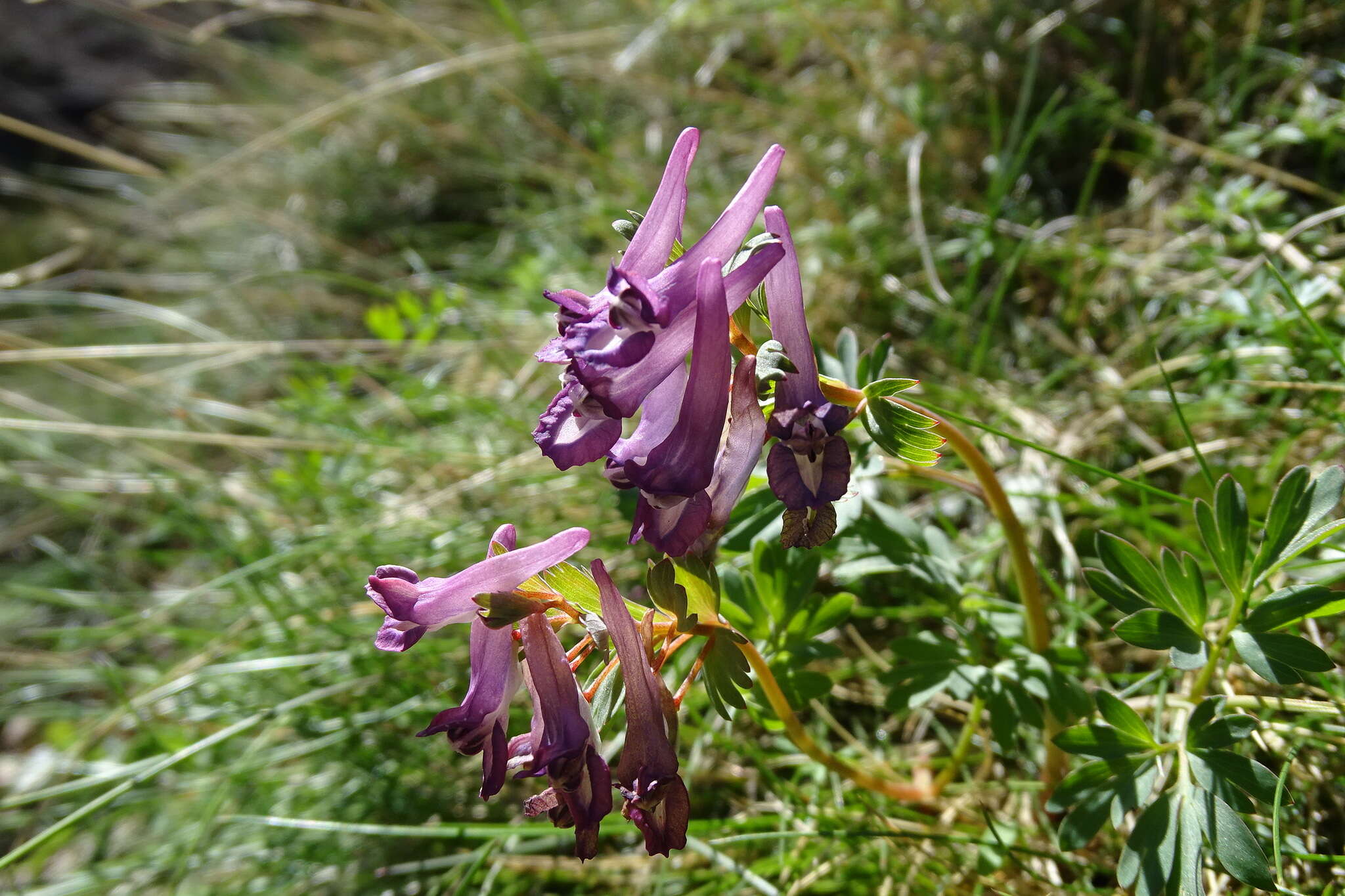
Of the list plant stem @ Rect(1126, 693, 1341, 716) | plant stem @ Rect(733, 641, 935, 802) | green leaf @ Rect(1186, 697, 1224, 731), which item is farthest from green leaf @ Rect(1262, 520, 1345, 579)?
plant stem @ Rect(733, 641, 935, 802)

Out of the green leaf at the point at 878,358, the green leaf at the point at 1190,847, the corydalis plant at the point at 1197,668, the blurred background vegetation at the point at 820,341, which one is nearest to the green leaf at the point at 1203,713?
the corydalis plant at the point at 1197,668

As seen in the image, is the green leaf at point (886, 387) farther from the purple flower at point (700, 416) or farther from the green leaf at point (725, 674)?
the green leaf at point (725, 674)

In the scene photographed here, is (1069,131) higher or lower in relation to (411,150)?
lower

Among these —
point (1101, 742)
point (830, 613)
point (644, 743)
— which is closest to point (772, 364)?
point (644, 743)

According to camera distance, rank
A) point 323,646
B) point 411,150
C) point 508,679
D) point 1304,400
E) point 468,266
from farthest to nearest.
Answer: point 411,150 → point 468,266 → point 323,646 → point 1304,400 → point 508,679

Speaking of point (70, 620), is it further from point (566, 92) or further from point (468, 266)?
point (566, 92)

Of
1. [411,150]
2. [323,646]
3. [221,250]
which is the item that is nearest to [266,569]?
[323,646]
